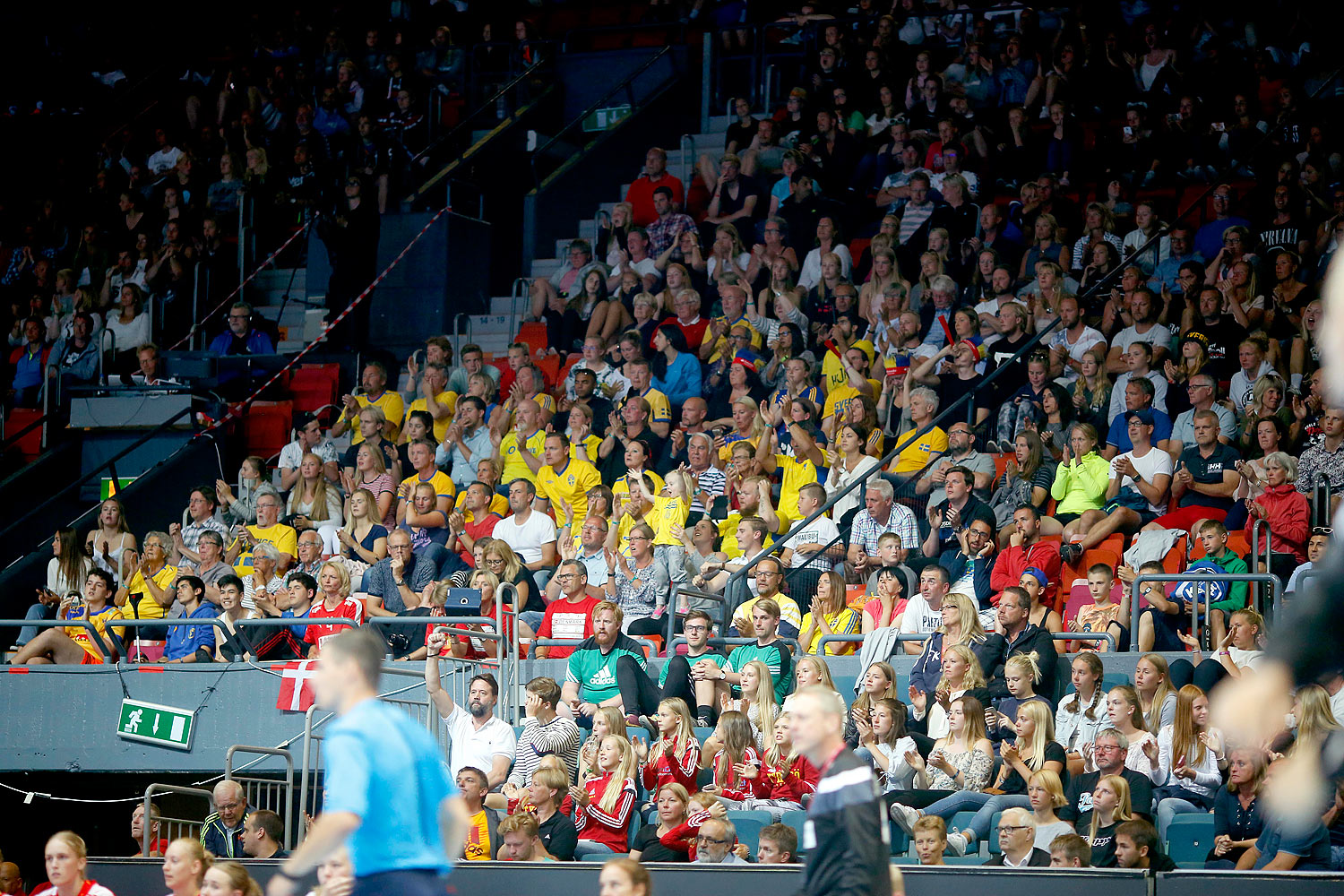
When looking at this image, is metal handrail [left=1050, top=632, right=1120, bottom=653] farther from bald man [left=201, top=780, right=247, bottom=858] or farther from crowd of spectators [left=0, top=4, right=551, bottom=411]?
crowd of spectators [left=0, top=4, right=551, bottom=411]

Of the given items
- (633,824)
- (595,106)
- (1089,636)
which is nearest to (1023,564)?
(1089,636)

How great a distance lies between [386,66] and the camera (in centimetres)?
2036

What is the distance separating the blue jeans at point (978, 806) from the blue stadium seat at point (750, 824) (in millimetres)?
882

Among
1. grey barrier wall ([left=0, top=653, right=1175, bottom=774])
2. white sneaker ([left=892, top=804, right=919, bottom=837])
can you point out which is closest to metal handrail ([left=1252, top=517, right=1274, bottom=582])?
white sneaker ([left=892, top=804, right=919, bottom=837])

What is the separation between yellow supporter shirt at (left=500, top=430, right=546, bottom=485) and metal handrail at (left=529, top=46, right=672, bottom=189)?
201 inches

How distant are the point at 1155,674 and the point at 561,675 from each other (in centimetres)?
410

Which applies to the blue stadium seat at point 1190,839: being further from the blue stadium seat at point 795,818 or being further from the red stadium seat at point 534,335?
the red stadium seat at point 534,335

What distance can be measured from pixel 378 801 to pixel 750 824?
15.1 feet

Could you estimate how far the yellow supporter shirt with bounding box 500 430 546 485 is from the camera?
14469 mm

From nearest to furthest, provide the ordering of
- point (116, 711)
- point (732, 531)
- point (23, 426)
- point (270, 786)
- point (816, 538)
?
1. point (270, 786)
2. point (816, 538)
3. point (116, 711)
4. point (732, 531)
5. point (23, 426)

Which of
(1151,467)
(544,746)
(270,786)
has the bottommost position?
(270,786)

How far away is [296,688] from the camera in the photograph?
1192cm

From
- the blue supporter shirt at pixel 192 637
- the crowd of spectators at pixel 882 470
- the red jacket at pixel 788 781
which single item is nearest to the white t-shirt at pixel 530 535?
the crowd of spectators at pixel 882 470

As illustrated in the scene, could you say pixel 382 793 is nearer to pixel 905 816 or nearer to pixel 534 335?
pixel 905 816
